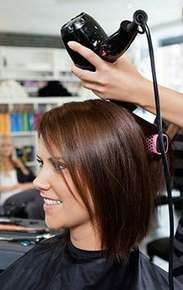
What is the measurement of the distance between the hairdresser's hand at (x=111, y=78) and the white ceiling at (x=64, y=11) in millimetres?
3741

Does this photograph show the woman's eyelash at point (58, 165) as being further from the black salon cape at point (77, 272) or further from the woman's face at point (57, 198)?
the black salon cape at point (77, 272)

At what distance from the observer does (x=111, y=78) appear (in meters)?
0.73

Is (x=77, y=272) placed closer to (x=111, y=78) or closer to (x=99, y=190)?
(x=99, y=190)

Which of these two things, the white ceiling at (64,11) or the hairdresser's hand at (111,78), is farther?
the white ceiling at (64,11)

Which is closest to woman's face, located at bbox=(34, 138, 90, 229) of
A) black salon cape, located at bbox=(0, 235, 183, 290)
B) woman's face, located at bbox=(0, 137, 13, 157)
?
black salon cape, located at bbox=(0, 235, 183, 290)

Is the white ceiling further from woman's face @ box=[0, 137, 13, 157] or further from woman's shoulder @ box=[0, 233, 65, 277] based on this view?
woman's shoulder @ box=[0, 233, 65, 277]

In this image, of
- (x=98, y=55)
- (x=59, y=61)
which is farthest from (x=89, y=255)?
(x=59, y=61)

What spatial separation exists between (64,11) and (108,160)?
14.0 feet

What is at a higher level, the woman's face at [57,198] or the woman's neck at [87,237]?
the woman's face at [57,198]

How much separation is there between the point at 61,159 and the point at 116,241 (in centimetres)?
21

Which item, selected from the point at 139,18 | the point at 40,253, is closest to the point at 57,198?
the point at 40,253

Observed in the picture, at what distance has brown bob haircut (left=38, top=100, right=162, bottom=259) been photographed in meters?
0.79

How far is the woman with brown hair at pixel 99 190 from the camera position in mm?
792

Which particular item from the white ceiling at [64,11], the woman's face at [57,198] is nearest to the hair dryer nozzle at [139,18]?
the woman's face at [57,198]
